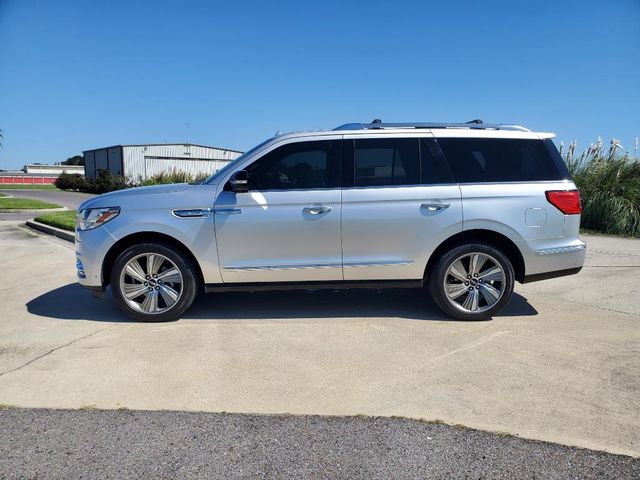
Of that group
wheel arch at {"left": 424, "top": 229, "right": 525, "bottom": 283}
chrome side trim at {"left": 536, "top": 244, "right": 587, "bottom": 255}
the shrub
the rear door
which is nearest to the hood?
the rear door

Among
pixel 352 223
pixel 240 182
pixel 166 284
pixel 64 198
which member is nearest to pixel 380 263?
pixel 352 223

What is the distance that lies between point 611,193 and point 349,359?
11661mm

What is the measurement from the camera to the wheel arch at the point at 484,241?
5.11 m

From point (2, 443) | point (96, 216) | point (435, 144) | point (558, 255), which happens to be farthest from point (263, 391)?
point (558, 255)

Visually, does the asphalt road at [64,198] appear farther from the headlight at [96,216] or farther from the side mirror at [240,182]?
the side mirror at [240,182]

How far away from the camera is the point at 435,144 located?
5117mm

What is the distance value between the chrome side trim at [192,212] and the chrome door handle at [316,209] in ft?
3.20

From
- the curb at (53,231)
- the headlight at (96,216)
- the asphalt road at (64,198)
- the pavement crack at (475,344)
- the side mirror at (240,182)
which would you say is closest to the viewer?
the pavement crack at (475,344)

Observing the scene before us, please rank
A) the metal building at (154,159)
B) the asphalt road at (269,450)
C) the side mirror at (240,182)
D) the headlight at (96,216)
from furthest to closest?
the metal building at (154,159) < the headlight at (96,216) < the side mirror at (240,182) < the asphalt road at (269,450)

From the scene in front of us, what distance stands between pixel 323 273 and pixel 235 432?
229cm

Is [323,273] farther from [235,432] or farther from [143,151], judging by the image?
[143,151]

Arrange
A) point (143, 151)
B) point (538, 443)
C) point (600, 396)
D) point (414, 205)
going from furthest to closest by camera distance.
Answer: point (143, 151) < point (414, 205) < point (600, 396) < point (538, 443)

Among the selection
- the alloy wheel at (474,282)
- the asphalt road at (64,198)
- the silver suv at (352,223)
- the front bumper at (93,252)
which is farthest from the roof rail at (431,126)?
the asphalt road at (64,198)

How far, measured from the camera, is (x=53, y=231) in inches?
477
